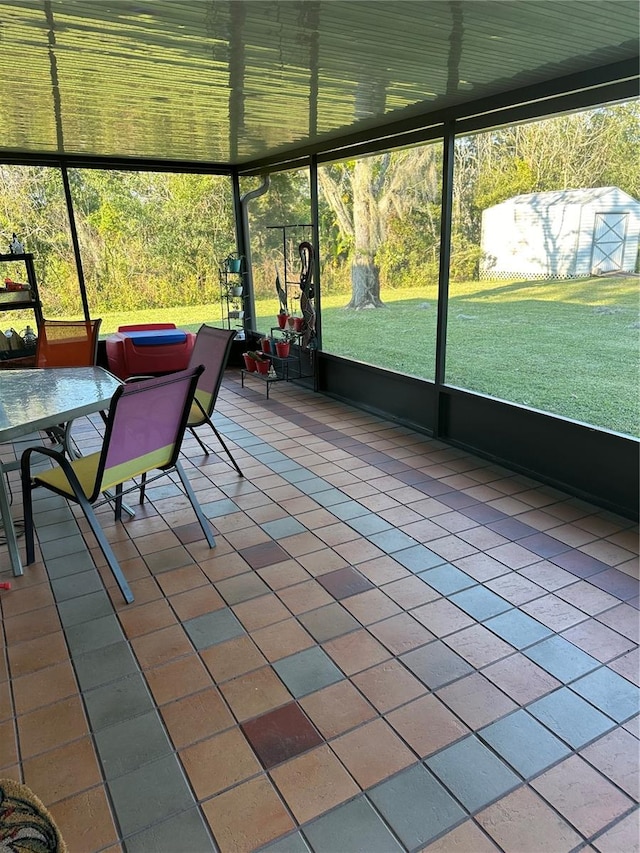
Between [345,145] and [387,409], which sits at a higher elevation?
[345,145]

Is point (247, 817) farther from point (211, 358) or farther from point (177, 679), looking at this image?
point (211, 358)

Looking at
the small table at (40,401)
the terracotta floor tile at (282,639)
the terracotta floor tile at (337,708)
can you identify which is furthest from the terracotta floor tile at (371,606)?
the small table at (40,401)

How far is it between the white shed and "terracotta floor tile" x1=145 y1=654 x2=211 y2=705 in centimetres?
365

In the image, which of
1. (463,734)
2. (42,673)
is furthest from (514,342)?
(42,673)

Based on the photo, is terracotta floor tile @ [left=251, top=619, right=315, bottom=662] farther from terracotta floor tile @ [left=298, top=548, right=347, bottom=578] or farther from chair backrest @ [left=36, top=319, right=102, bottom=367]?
chair backrest @ [left=36, top=319, right=102, bottom=367]

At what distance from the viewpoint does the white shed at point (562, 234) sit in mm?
3804

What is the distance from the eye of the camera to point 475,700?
66.7 inches

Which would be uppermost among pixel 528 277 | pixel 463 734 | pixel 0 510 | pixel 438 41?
pixel 438 41

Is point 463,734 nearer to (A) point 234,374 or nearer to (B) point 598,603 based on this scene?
(B) point 598,603

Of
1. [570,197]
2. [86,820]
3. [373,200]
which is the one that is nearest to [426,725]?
[86,820]

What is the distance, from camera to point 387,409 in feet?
14.9

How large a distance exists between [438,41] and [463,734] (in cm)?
245

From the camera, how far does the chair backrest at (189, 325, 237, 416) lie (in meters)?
3.24

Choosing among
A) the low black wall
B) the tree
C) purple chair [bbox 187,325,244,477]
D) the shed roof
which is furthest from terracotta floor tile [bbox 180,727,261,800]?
the tree
